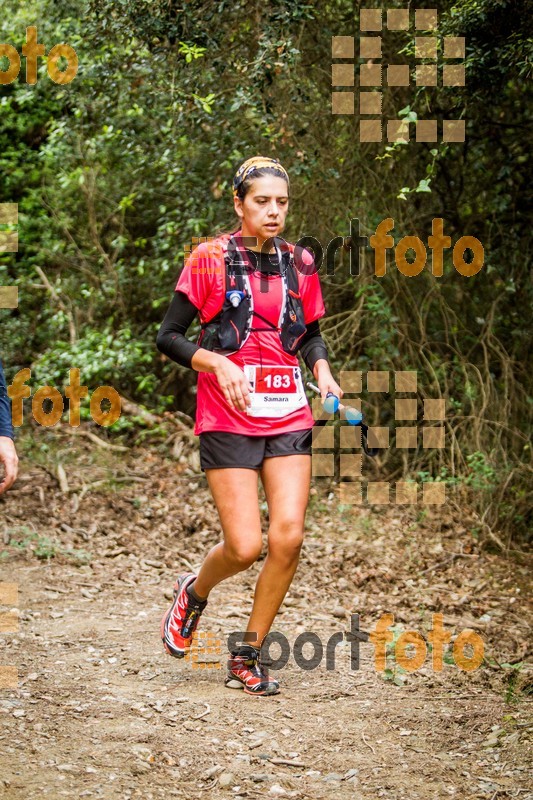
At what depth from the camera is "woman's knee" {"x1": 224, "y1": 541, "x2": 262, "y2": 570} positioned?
404cm

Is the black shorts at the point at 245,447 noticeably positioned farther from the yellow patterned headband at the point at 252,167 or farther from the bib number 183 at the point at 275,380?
the yellow patterned headband at the point at 252,167

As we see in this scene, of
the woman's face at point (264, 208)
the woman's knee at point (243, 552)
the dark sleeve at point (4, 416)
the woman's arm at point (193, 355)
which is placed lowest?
the woman's knee at point (243, 552)

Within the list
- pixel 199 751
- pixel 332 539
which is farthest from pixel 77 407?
pixel 199 751

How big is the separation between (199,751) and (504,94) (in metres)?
5.37

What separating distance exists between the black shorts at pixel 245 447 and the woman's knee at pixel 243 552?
1.05 feet

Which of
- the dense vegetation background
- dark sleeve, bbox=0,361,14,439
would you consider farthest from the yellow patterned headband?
the dense vegetation background

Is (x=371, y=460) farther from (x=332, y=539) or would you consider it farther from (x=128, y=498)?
(x=128, y=498)

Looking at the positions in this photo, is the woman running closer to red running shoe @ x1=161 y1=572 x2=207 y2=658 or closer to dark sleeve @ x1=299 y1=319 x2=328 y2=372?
dark sleeve @ x1=299 y1=319 x2=328 y2=372

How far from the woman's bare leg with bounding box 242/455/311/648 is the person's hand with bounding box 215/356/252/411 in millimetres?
366

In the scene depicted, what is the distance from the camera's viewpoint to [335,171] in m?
7.35

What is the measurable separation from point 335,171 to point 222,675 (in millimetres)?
4202

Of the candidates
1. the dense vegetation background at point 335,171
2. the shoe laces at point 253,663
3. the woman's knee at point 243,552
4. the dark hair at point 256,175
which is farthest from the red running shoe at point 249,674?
the dense vegetation background at point 335,171

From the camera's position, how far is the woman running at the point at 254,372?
4004 mm

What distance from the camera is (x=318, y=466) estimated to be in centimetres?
805
